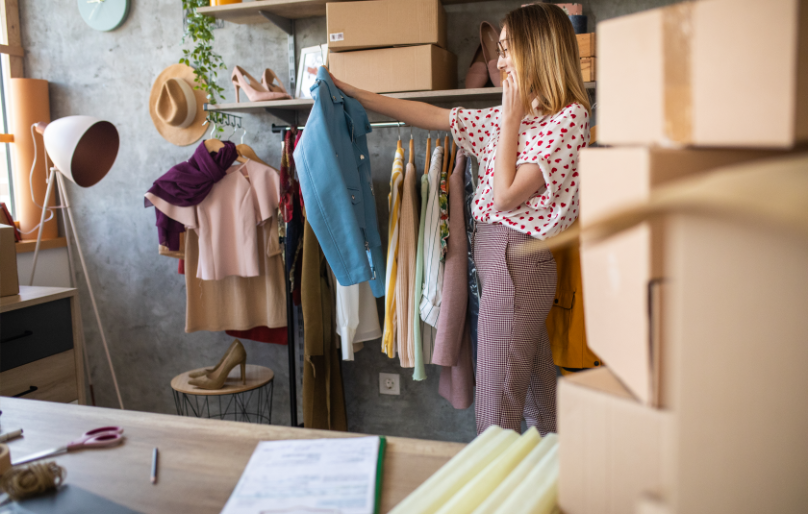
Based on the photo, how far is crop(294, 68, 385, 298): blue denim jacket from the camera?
1.79m

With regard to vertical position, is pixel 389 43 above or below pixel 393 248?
above

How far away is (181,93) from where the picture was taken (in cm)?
259

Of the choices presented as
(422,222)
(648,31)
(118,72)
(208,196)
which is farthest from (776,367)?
(118,72)

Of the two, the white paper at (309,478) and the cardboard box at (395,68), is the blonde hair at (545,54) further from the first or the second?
the white paper at (309,478)

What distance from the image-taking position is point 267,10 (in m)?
2.35

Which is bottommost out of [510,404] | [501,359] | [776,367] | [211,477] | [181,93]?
[510,404]

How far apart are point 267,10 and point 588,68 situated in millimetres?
1308

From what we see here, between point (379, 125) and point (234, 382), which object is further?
point (234, 382)

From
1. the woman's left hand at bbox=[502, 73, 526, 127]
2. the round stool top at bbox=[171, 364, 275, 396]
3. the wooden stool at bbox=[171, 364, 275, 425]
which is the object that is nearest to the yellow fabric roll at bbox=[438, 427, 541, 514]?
the woman's left hand at bbox=[502, 73, 526, 127]

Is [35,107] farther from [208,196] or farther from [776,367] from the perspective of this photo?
[776,367]

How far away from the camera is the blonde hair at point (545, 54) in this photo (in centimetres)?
162

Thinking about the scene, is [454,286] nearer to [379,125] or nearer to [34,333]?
[379,125]

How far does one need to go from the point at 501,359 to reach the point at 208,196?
1.47 metres

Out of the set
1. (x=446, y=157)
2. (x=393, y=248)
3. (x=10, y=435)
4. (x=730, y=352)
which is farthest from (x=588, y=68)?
(x=10, y=435)
